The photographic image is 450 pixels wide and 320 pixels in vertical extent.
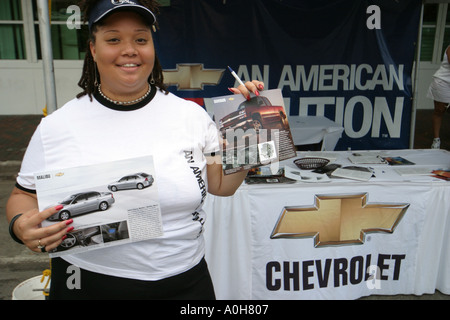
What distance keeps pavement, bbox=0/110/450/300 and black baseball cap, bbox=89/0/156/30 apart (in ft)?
8.22

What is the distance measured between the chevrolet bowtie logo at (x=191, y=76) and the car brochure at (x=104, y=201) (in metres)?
3.94

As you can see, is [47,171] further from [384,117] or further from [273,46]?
[384,117]

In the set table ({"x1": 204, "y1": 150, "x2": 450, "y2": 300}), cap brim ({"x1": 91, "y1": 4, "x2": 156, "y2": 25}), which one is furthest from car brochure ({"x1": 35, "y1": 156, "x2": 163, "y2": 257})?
table ({"x1": 204, "y1": 150, "x2": 450, "y2": 300})

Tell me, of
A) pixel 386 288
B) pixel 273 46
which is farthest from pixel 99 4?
pixel 273 46

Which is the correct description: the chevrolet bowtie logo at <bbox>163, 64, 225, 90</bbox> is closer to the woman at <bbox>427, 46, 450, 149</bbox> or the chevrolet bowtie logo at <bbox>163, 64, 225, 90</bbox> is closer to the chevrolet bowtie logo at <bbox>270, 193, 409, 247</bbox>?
the chevrolet bowtie logo at <bbox>270, 193, 409, 247</bbox>

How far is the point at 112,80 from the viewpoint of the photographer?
121cm

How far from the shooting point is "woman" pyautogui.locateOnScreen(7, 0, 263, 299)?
3.87 ft

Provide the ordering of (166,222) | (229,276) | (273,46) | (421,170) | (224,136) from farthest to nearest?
(273,46) < (421,170) < (229,276) < (224,136) < (166,222)

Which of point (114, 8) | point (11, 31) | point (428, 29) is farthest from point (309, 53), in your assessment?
point (11, 31)

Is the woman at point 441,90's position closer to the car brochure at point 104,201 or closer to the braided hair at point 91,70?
the braided hair at point 91,70

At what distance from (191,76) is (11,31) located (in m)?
5.96

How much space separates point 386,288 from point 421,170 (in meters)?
0.92

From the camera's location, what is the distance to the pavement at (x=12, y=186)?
315cm

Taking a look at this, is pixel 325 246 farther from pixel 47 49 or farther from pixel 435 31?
pixel 435 31
